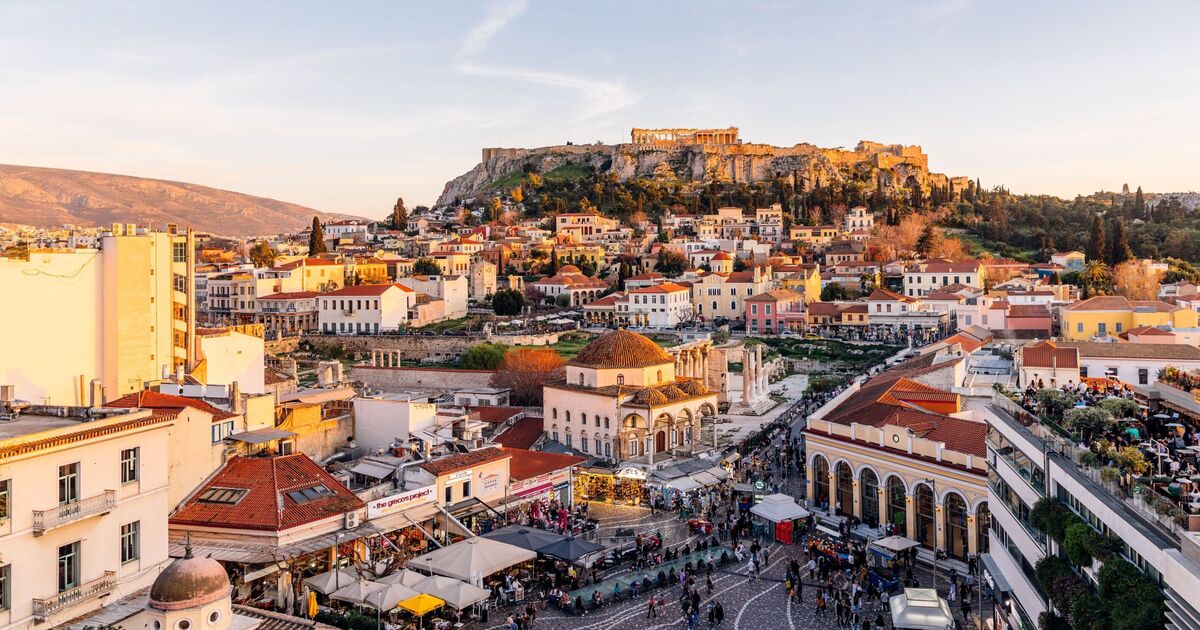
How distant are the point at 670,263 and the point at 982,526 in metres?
64.6

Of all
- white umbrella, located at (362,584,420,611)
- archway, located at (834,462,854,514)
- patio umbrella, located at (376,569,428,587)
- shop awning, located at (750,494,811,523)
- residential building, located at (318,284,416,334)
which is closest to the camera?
white umbrella, located at (362,584,420,611)

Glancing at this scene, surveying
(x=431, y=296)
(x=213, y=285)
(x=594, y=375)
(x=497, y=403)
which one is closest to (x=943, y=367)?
(x=594, y=375)

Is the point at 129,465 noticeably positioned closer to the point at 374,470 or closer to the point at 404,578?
the point at 404,578

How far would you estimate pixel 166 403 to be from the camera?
72.4ft

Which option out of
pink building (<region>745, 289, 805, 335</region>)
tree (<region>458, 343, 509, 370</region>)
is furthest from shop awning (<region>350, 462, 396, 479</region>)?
pink building (<region>745, 289, 805, 335</region>)

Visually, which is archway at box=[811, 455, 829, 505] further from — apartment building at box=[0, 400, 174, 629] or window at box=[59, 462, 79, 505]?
window at box=[59, 462, 79, 505]

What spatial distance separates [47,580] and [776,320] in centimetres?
5730

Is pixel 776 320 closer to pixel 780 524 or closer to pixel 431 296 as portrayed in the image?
pixel 431 296

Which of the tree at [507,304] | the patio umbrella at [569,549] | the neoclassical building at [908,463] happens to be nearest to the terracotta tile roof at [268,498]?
the patio umbrella at [569,549]

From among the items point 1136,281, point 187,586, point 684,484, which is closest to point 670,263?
point 1136,281

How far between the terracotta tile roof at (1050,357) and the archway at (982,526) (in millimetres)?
7476

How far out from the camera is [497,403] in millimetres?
43250

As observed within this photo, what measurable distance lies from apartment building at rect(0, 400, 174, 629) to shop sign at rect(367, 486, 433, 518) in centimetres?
493

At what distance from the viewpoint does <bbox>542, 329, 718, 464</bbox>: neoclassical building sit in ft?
111
